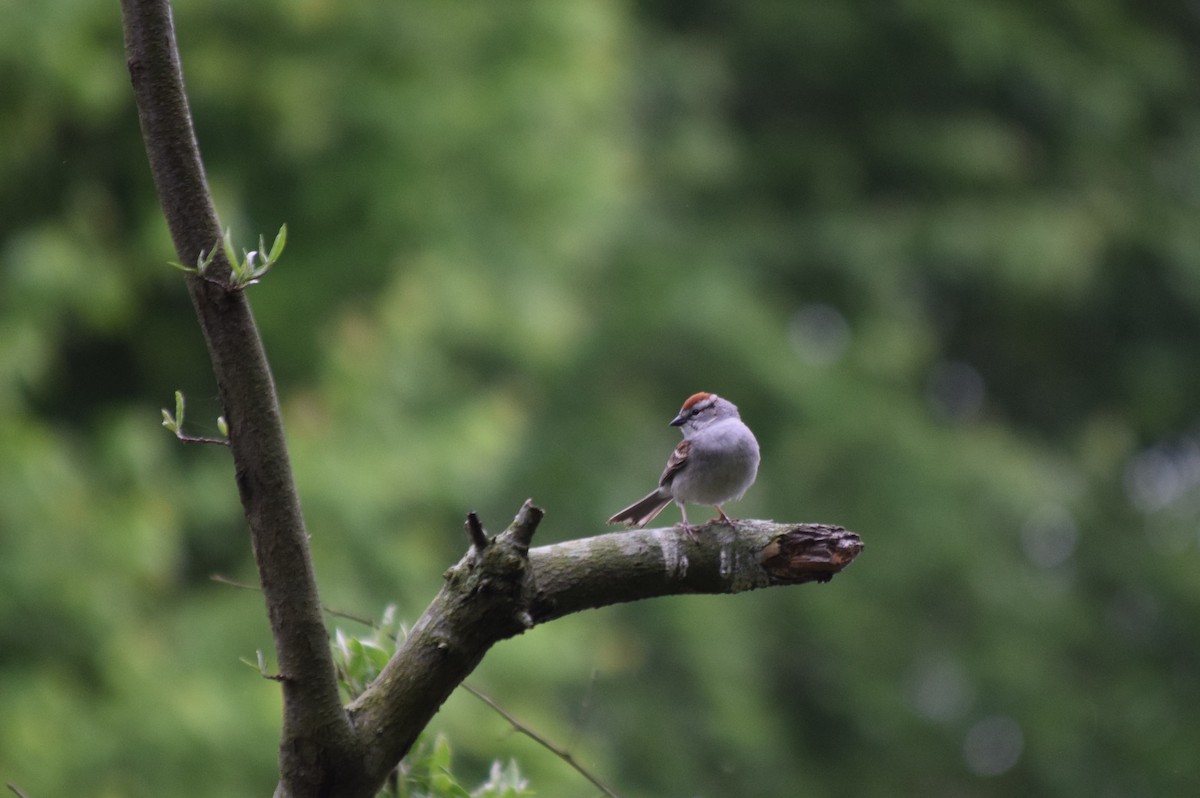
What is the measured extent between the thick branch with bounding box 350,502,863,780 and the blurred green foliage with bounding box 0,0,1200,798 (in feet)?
3.40

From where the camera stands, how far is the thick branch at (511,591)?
2.16m

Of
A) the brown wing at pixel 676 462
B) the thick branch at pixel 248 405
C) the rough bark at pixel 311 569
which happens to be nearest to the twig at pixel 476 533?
the rough bark at pixel 311 569

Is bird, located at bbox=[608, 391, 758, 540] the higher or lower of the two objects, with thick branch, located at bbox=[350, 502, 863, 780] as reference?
higher

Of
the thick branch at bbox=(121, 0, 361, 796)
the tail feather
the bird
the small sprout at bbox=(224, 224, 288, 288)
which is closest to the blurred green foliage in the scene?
the tail feather

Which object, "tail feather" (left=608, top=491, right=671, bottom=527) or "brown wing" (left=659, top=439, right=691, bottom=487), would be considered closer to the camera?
"tail feather" (left=608, top=491, right=671, bottom=527)

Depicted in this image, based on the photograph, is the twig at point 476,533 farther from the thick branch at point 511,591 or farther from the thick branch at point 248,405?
the thick branch at point 248,405

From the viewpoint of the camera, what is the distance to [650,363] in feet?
38.7

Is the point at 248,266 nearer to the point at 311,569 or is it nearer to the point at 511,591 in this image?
the point at 311,569

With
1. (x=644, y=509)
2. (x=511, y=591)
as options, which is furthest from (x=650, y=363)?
(x=511, y=591)

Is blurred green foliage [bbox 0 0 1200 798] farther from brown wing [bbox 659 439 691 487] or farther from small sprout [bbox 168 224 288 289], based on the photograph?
small sprout [bbox 168 224 288 289]

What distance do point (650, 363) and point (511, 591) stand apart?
31.7 feet

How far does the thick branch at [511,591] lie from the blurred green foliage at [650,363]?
3.40 feet

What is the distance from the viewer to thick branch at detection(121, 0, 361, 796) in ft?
6.66

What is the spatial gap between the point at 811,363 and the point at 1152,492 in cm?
512
